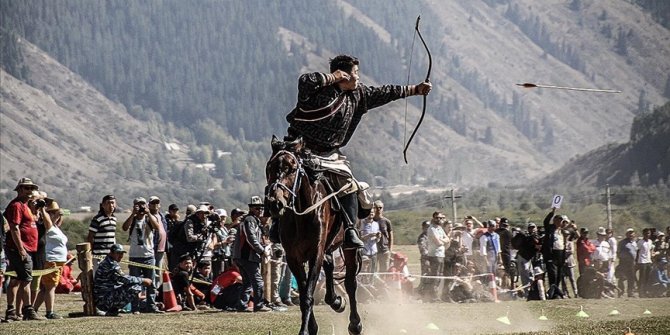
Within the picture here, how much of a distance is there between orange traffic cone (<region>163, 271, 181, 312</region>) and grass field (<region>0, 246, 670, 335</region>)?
2.99 feet

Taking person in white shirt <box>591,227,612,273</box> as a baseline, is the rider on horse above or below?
above

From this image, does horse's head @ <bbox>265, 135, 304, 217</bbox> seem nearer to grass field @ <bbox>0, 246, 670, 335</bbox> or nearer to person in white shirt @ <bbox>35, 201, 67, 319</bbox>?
grass field @ <bbox>0, 246, 670, 335</bbox>

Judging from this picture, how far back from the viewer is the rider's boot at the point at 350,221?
1734 cm

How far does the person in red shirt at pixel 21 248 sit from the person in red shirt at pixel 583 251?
15.8 meters

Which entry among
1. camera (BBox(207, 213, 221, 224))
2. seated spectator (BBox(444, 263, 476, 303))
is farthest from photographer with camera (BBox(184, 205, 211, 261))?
seated spectator (BBox(444, 263, 476, 303))

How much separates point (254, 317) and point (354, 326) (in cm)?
520

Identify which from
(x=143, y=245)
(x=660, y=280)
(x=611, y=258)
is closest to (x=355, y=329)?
(x=143, y=245)

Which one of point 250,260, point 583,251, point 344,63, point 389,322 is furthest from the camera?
point 583,251

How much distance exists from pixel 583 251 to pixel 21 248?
16935 mm

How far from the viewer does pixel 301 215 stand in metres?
16.4

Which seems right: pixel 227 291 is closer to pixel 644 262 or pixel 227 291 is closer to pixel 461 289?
pixel 461 289

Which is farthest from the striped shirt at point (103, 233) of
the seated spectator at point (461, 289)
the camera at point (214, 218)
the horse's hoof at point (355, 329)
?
the seated spectator at point (461, 289)

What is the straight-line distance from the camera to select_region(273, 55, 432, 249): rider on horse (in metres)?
16.9

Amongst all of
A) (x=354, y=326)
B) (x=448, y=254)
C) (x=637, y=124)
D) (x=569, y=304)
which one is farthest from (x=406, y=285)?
(x=637, y=124)
